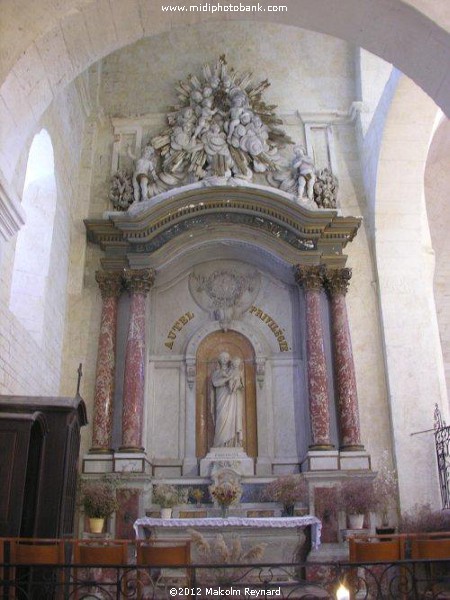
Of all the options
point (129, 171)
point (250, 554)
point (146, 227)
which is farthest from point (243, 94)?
point (250, 554)

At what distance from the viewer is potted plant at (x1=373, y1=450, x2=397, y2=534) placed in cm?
859

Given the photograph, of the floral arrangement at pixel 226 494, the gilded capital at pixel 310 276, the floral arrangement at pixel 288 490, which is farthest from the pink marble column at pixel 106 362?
the gilded capital at pixel 310 276

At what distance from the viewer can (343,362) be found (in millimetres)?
9523

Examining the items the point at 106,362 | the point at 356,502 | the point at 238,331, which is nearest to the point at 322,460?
the point at 356,502

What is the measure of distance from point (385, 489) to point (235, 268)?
4125 mm

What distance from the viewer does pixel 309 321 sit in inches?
381

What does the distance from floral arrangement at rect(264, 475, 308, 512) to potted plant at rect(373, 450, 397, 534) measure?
0.95 meters

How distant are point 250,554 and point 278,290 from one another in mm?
5698

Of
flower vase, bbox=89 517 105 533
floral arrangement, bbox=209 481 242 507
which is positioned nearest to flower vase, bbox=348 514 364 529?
floral arrangement, bbox=209 481 242 507

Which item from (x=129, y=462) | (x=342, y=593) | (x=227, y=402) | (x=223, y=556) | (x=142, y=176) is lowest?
(x=342, y=593)

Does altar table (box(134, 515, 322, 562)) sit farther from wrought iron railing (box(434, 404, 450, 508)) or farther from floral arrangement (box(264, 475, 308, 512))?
wrought iron railing (box(434, 404, 450, 508))

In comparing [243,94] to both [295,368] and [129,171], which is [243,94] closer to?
[129,171]

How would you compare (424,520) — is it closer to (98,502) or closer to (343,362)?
A: (343,362)

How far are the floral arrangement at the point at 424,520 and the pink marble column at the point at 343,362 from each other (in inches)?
42.5
